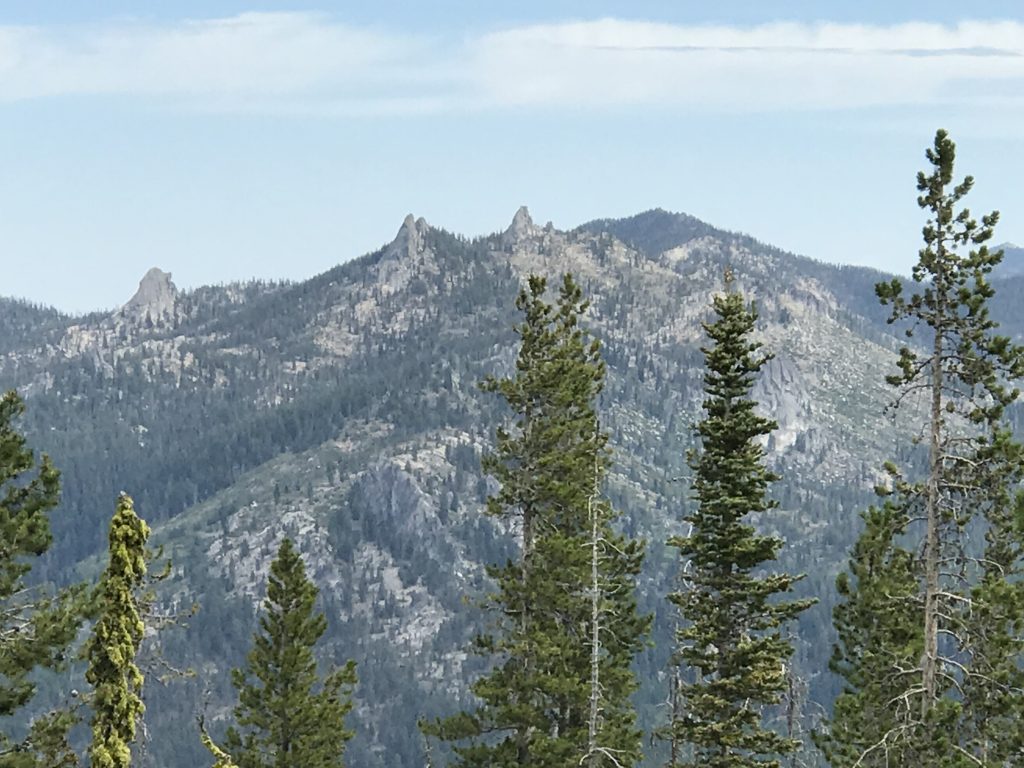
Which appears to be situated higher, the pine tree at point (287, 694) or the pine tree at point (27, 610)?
the pine tree at point (27, 610)

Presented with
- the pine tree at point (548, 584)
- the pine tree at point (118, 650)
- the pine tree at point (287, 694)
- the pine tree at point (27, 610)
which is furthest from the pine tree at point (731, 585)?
the pine tree at point (287, 694)

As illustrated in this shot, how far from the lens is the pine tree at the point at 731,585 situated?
113 ft

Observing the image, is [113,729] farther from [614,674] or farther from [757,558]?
[614,674]

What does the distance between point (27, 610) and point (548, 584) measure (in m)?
17.0

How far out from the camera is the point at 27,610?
38250 millimetres

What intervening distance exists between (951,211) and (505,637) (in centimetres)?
2275

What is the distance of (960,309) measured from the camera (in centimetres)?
2962

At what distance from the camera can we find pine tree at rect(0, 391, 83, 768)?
35062 millimetres

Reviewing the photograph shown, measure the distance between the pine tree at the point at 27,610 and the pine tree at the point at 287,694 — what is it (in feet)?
37.5

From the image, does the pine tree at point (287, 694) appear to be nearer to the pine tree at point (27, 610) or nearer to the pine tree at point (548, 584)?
the pine tree at point (548, 584)

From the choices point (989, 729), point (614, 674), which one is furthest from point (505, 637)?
point (989, 729)

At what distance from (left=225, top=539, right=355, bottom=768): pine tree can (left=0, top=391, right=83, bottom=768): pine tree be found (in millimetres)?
11436

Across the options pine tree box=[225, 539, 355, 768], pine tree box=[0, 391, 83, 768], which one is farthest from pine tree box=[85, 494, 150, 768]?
pine tree box=[225, 539, 355, 768]

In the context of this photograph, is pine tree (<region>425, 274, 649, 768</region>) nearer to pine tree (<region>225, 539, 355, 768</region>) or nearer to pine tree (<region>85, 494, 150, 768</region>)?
pine tree (<region>225, 539, 355, 768</region>)
